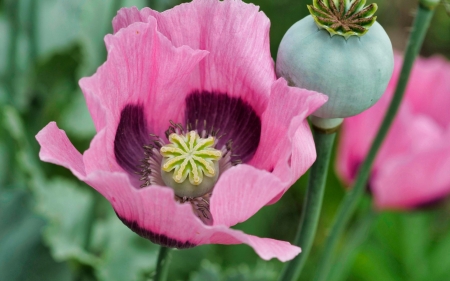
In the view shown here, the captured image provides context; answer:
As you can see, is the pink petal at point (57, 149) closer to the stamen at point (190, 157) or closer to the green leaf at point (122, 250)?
the stamen at point (190, 157)

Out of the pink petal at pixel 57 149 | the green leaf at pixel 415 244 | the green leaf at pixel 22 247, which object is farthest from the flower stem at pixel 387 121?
the green leaf at pixel 415 244

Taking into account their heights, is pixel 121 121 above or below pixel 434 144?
above

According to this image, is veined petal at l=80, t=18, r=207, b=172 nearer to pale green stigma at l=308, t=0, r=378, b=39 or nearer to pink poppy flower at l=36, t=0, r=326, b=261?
pink poppy flower at l=36, t=0, r=326, b=261

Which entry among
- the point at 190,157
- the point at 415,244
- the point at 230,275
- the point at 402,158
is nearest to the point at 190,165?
the point at 190,157

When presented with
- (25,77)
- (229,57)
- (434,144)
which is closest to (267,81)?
(229,57)

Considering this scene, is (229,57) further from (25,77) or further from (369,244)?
(369,244)

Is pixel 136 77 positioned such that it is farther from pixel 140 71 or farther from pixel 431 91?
pixel 431 91
